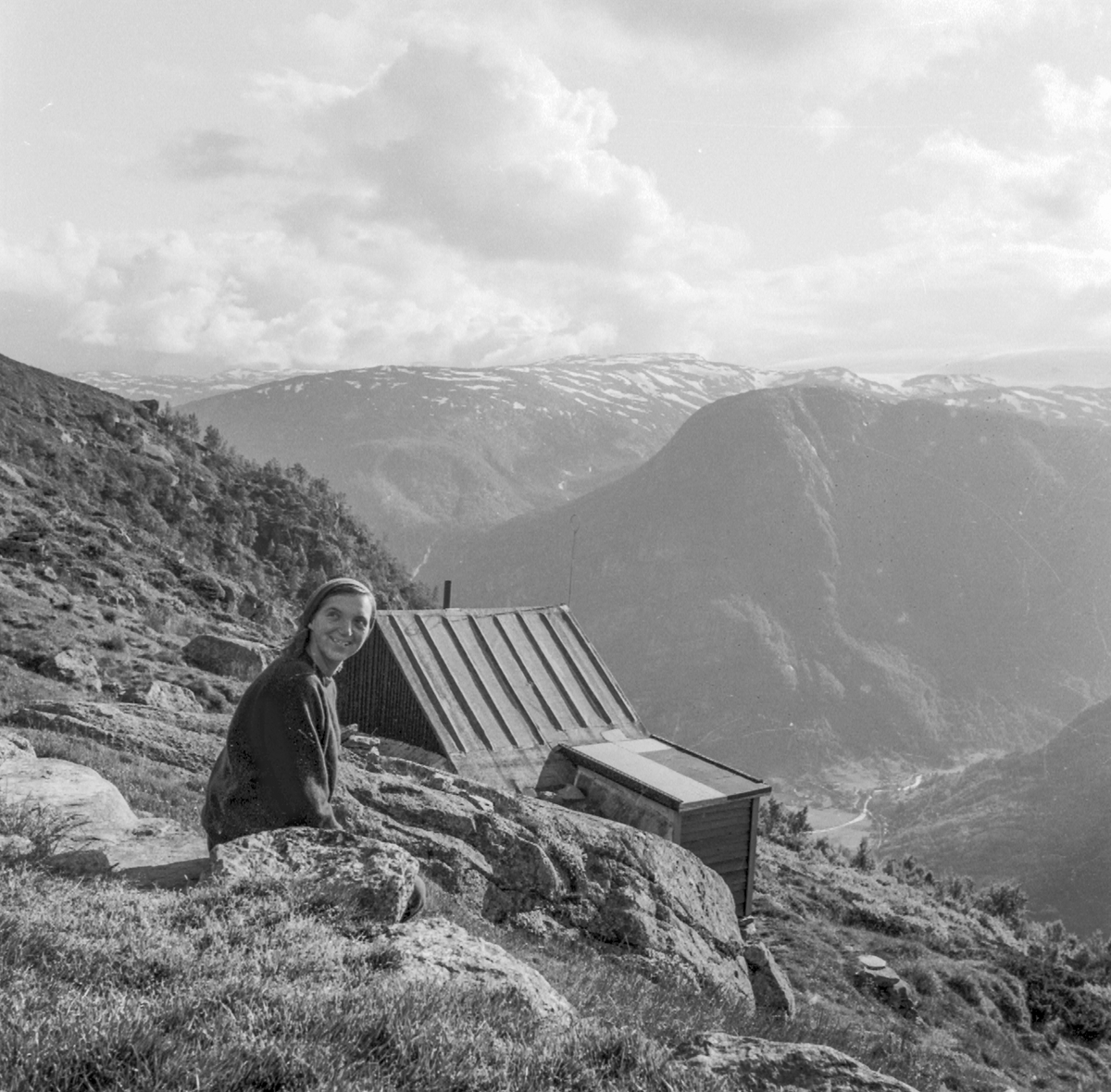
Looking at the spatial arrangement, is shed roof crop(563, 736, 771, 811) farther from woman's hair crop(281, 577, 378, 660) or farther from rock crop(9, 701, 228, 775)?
woman's hair crop(281, 577, 378, 660)

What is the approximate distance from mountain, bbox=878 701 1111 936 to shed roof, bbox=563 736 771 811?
92849 millimetres

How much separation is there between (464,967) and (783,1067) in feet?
4.93

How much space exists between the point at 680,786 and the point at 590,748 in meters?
1.85

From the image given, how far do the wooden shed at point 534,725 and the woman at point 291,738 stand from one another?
29.9 feet

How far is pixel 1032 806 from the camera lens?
5172 inches

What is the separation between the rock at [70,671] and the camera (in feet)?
57.8

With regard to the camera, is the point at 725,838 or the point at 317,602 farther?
the point at 725,838

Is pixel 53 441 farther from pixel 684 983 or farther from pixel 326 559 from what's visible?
pixel 684 983

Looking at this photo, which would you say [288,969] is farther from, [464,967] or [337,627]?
[337,627]

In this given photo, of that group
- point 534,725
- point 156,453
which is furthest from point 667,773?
→ point 156,453

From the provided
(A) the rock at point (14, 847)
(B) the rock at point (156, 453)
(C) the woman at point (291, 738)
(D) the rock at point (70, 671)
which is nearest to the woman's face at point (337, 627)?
(C) the woman at point (291, 738)

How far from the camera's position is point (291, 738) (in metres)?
5.75

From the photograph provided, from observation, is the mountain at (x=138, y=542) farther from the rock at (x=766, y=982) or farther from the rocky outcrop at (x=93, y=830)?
the rock at (x=766, y=982)

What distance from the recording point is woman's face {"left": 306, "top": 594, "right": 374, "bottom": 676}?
591 cm
